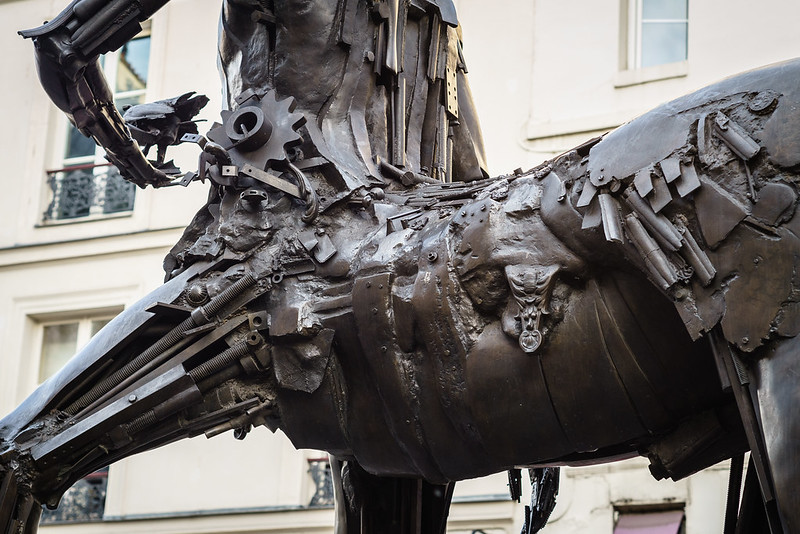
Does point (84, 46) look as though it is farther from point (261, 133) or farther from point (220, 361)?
point (220, 361)

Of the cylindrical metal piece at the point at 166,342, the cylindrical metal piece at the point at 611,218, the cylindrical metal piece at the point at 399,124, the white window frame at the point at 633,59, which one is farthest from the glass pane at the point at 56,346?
the cylindrical metal piece at the point at 611,218

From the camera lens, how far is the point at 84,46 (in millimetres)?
5949

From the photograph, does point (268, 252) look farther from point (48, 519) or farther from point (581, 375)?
point (48, 519)

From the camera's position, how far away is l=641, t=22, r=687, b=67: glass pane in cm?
1429

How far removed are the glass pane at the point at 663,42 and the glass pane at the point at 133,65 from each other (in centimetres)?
542

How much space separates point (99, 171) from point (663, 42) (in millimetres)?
5892

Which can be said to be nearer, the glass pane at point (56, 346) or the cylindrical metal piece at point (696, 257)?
the cylindrical metal piece at point (696, 257)

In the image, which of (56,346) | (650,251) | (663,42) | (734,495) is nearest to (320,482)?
(56,346)

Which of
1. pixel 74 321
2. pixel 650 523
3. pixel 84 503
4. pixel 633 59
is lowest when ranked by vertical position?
pixel 84 503

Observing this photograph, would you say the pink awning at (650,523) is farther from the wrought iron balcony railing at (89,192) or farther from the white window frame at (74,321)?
the wrought iron balcony railing at (89,192)

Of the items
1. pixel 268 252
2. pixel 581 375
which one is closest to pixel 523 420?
pixel 581 375

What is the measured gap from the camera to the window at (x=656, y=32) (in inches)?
563

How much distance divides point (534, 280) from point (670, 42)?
988cm

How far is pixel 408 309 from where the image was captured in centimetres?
518
